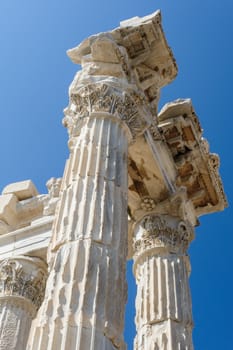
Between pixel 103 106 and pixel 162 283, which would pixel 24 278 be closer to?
pixel 162 283

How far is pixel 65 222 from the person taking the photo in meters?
13.6

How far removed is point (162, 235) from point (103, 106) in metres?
5.34

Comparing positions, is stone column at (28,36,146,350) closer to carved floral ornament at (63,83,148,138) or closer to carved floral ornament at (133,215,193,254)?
carved floral ornament at (63,83,148,138)

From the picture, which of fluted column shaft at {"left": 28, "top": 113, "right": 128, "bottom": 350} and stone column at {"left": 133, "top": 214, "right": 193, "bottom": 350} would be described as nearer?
fluted column shaft at {"left": 28, "top": 113, "right": 128, "bottom": 350}

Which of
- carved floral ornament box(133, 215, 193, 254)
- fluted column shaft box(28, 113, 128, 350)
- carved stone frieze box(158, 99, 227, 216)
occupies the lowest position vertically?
fluted column shaft box(28, 113, 128, 350)

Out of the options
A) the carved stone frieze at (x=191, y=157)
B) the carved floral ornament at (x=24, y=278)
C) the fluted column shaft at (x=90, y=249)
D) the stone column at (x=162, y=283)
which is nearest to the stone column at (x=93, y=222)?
the fluted column shaft at (x=90, y=249)

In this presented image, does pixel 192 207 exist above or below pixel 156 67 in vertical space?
below

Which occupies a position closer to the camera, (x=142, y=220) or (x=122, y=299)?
(x=122, y=299)

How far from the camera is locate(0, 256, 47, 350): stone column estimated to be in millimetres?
18484

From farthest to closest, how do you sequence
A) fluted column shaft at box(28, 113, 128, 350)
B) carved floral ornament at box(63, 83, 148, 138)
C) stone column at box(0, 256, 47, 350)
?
1. stone column at box(0, 256, 47, 350)
2. carved floral ornament at box(63, 83, 148, 138)
3. fluted column shaft at box(28, 113, 128, 350)

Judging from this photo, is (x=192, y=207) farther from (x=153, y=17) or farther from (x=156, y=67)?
(x=153, y=17)

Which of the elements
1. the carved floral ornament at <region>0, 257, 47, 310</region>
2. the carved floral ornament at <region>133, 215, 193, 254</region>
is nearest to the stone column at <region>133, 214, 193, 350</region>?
the carved floral ornament at <region>133, 215, 193, 254</region>

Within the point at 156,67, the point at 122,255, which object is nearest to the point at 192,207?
the point at 156,67

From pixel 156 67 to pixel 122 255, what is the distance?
9.61 meters
